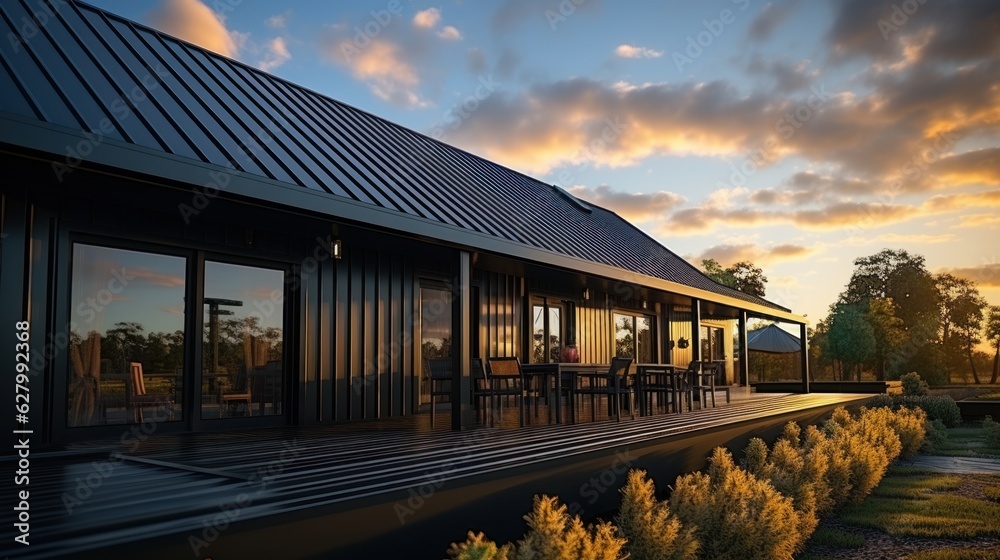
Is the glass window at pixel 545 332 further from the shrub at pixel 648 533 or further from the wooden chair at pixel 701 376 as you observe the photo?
the shrub at pixel 648 533

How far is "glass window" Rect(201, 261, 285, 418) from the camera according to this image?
7.70 meters

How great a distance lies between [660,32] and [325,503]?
10.4m

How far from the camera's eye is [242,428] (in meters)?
7.89

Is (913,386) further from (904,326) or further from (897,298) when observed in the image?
(897,298)

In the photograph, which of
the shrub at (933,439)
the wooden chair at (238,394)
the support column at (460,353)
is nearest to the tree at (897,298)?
the shrub at (933,439)

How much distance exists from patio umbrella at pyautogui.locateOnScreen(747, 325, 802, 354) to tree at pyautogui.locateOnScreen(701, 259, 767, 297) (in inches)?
724

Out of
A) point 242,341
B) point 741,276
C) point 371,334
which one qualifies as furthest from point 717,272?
point 242,341

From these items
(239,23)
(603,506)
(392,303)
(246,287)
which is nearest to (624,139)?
(392,303)

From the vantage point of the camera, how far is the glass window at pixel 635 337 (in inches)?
611

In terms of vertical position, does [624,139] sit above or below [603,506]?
above

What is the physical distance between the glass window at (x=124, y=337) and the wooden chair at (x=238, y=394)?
1.61ft

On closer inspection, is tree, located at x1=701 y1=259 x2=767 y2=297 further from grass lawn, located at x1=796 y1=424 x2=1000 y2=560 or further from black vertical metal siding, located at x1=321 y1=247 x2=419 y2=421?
black vertical metal siding, located at x1=321 y1=247 x2=419 y2=421

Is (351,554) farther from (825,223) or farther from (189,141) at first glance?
(825,223)

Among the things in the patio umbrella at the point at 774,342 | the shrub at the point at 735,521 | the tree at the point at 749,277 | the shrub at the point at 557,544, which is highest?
the tree at the point at 749,277
